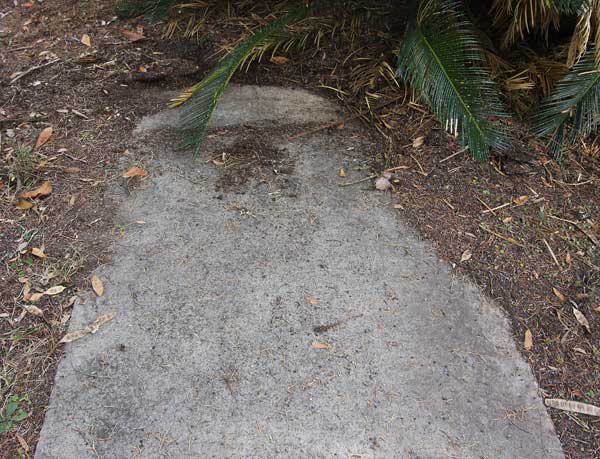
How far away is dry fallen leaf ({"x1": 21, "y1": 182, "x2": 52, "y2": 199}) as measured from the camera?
2.42 m

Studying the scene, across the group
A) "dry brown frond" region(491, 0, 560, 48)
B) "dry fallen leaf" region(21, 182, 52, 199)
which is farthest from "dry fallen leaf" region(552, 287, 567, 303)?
"dry fallen leaf" region(21, 182, 52, 199)

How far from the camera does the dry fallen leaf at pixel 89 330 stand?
198 cm

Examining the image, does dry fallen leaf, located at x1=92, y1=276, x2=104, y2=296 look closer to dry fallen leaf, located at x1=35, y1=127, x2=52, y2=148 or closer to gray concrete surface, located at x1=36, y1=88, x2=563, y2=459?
gray concrete surface, located at x1=36, y1=88, x2=563, y2=459

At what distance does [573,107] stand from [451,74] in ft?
2.11

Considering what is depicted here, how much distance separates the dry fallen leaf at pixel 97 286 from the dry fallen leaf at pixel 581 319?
1781 millimetres

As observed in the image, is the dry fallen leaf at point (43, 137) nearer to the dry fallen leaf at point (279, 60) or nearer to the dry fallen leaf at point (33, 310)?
the dry fallen leaf at point (33, 310)

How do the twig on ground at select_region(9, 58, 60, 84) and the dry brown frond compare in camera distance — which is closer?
the dry brown frond

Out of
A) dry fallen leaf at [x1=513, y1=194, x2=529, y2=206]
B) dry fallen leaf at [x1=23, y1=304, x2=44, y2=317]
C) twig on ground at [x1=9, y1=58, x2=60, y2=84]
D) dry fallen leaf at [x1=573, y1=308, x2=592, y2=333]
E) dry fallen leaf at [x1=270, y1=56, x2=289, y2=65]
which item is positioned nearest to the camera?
dry fallen leaf at [x1=23, y1=304, x2=44, y2=317]

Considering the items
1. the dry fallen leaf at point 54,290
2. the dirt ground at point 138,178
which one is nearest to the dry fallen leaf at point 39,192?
the dirt ground at point 138,178

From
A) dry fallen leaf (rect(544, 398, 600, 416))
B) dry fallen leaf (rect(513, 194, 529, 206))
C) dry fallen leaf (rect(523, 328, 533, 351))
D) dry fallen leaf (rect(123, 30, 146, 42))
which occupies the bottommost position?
dry fallen leaf (rect(544, 398, 600, 416))

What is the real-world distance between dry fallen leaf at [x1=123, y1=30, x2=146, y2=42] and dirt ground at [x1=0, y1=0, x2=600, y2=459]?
0.09 feet

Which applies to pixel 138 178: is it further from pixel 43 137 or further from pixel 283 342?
pixel 283 342

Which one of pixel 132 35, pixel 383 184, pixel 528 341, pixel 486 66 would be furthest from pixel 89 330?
pixel 486 66

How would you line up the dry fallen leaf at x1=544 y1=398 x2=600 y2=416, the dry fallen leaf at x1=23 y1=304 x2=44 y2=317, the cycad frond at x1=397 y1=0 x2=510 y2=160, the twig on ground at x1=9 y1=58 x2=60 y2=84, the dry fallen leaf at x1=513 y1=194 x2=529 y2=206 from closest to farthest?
the dry fallen leaf at x1=544 y1=398 x2=600 y2=416 < the dry fallen leaf at x1=23 y1=304 x2=44 y2=317 < the cycad frond at x1=397 y1=0 x2=510 y2=160 < the dry fallen leaf at x1=513 y1=194 x2=529 y2=206 < the twig on ground at x1=9 y1=58 x2=60 y2=84
